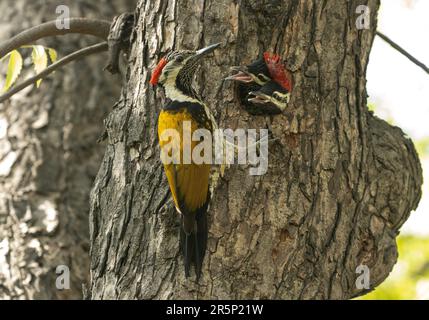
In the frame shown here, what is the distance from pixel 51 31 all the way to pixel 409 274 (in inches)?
216

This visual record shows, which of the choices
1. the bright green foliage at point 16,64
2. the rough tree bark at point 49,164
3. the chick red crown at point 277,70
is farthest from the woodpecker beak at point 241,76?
the rough tree bark at point 49,164

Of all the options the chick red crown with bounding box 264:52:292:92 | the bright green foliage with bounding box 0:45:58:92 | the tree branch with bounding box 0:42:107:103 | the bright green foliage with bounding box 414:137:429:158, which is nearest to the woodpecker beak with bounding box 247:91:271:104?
the chick red crown with bounding box 264:52:292:92

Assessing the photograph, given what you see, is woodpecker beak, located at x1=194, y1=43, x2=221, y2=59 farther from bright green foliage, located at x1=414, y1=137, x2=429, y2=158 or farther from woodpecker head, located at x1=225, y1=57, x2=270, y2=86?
bright green foliage, located at x1=414, y1=137, x2=429, y2=158

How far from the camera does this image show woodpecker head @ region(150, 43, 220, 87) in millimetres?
3666

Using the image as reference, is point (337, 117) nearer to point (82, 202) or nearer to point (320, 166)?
point (320, 166)

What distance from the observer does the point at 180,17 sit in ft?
12.5

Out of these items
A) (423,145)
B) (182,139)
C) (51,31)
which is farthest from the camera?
(423,145)

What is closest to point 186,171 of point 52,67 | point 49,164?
point 52,67

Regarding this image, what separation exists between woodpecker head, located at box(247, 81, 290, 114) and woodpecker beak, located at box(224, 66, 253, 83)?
7cm

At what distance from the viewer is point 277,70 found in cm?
371

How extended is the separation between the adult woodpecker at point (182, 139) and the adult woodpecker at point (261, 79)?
0.68 feet

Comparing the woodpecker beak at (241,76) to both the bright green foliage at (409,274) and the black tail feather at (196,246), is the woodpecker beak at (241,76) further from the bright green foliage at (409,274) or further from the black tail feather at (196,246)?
the bright green foliage at (409,274)

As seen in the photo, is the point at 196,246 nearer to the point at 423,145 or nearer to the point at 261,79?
the point at 261,79
